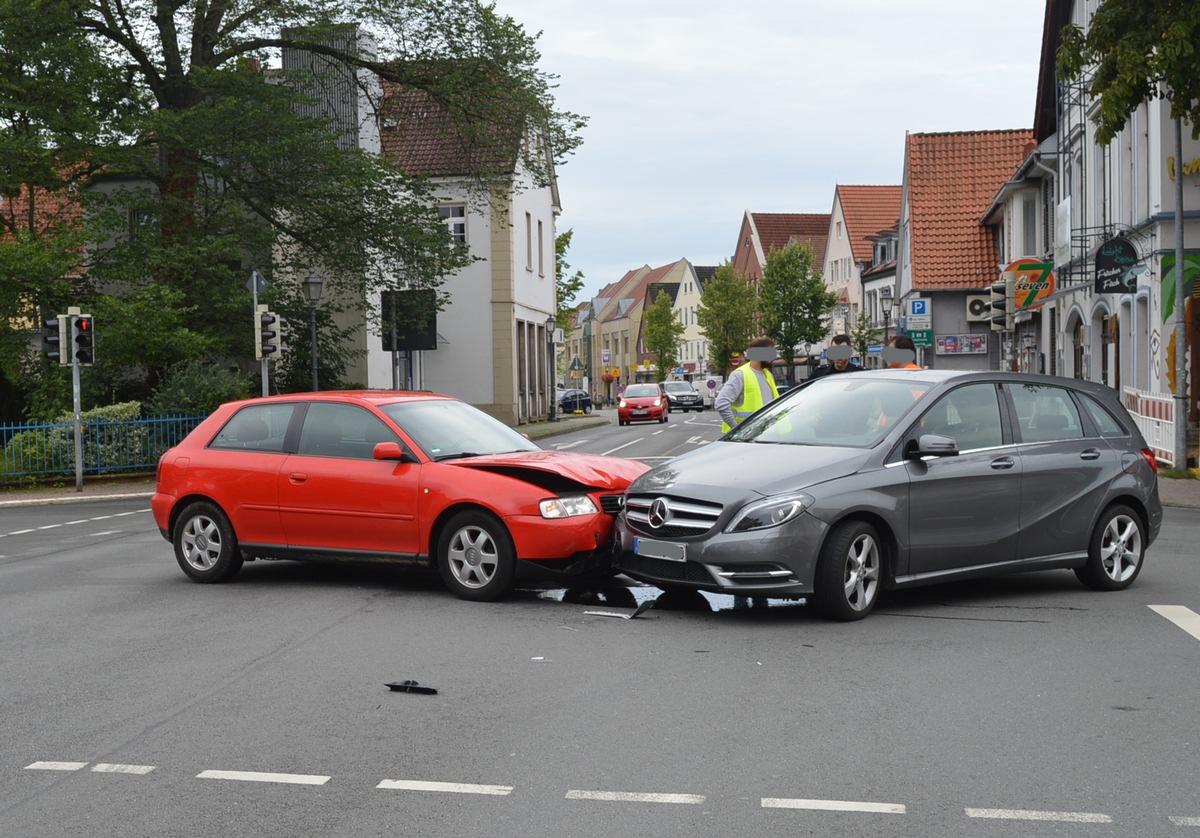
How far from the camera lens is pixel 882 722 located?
20.8 ft

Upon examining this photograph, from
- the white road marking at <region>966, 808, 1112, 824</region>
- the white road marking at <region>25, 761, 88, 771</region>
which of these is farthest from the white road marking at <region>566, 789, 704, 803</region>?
the white road marking at <region>25, 761, 88, 771</region>

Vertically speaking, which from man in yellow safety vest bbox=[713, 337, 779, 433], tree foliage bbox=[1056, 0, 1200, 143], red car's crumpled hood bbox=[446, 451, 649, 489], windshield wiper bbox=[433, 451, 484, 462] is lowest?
red car's crumpled hood bbox=[446, 451, 649, 489]

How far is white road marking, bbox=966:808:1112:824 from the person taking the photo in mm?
4910

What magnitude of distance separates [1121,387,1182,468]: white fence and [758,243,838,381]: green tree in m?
52.4

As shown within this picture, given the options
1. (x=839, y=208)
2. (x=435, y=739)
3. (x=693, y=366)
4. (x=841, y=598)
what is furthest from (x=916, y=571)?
(x=693, y=366)

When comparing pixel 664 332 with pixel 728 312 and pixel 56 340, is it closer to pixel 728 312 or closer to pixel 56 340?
pixel 728 312

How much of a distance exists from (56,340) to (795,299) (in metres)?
55.6

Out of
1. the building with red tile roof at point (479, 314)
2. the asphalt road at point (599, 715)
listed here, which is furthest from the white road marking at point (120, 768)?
the building with red tile roof at point (479, 314)

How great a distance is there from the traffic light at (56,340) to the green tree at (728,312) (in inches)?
2698

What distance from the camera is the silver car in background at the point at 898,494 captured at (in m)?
8.66

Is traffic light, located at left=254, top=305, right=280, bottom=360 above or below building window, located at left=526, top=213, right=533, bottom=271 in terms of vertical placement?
below

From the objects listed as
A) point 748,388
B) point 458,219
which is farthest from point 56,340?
point 458,219

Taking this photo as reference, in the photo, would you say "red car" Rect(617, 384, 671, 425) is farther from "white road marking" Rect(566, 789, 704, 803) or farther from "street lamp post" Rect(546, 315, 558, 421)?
"white road marking" Rect(566, 789, 704, 803)

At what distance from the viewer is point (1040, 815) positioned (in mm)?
4965
